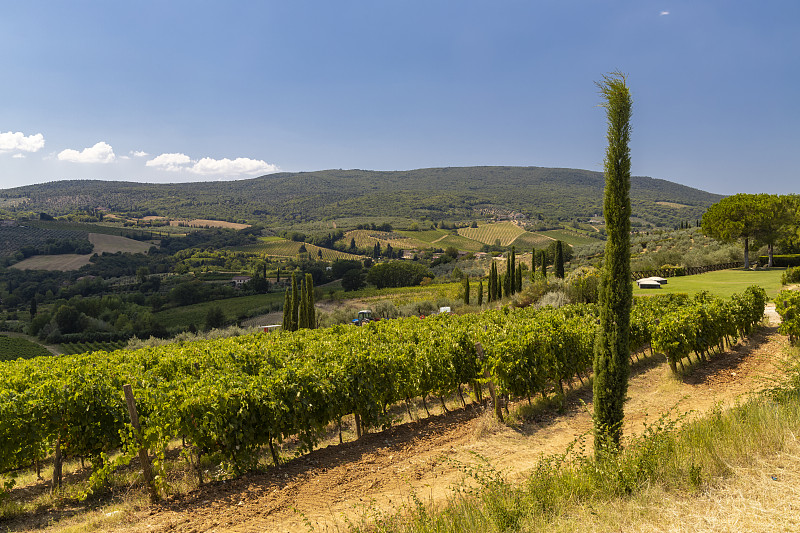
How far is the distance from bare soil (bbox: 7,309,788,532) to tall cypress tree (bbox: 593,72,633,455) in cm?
91

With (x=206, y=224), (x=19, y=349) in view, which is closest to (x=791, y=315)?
(x=19, y=349)

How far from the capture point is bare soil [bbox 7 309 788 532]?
586cm

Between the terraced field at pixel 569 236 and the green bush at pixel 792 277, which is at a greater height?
the terraced field at pixel 569 236

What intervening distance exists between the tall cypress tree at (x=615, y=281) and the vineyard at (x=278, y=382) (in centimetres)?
325

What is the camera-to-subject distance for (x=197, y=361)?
37.1 ft

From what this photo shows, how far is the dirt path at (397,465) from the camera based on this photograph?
5879 mm

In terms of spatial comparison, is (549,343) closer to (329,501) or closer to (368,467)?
(368,467)

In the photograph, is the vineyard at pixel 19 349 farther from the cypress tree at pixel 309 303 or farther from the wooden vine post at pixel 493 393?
the wooden vine post at pixel 493 393

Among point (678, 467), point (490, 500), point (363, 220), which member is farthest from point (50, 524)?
point (363, 220)

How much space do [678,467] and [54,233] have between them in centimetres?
15750

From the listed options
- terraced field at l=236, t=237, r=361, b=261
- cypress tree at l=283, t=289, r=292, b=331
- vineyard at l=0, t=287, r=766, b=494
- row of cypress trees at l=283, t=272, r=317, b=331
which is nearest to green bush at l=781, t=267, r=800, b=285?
vineyard at l=0, t=287, r=766, b=494

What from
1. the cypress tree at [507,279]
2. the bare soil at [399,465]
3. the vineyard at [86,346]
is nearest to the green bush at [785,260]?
the cypress tree at [507,279]

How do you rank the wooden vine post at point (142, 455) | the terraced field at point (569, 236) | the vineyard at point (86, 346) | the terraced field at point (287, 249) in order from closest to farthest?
1. the wooden vine post at point (142, 455)
2. the vineyard at point (86, 346)
3. the terraced field at point (569, 236)
4. the terraced field at point (287, 249)

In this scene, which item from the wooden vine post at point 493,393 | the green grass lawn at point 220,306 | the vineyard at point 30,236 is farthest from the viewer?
the vineyard at point 30,236
